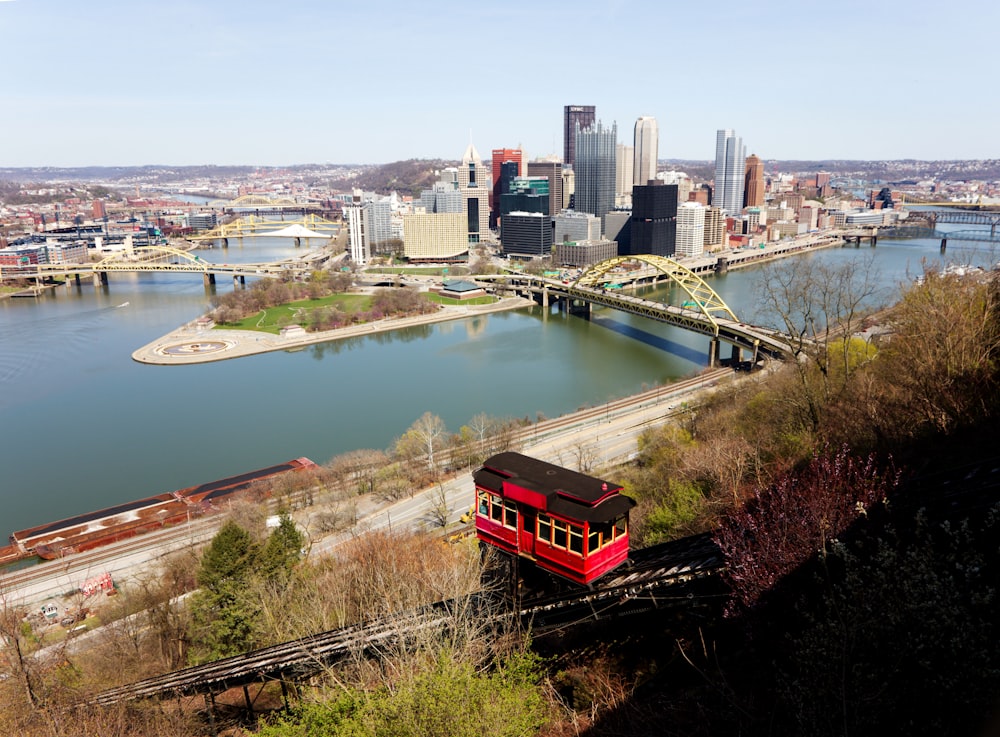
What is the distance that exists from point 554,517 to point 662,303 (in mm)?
27298

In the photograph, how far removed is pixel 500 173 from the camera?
81562mm

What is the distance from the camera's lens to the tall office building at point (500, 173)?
78000 mm

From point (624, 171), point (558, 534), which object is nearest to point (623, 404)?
point (558, 534)

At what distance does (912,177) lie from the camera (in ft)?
518

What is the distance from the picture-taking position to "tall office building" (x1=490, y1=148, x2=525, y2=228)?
7800 centimetres

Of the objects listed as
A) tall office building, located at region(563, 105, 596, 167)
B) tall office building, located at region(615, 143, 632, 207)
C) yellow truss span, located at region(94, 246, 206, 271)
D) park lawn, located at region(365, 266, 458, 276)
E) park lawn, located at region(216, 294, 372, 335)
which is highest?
tall office building, located at region(563, 105, 596, 167)

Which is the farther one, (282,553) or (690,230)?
(690,230)

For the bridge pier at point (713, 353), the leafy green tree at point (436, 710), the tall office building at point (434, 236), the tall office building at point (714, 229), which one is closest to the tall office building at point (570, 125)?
the tall office building at point (714, 229)

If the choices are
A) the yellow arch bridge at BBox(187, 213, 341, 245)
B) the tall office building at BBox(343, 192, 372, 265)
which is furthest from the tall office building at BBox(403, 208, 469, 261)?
the yellow arch bridge at BBox(187, 213, 341, 245)

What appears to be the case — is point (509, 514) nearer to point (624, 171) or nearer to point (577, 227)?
point (577, 227)

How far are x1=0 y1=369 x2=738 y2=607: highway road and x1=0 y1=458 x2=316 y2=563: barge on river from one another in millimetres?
338

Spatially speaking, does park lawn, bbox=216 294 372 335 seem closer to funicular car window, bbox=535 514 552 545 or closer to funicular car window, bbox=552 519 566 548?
funicular car window, bbox=535 514 552 545

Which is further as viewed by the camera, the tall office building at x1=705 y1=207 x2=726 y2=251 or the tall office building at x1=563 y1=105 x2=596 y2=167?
the tall office building at x1=563 y1=105 x2=596 y2=167

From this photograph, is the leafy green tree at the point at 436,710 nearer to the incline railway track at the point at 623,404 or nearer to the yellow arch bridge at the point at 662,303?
the incline railway track at the point at 623,404
